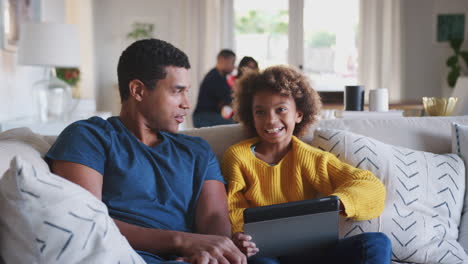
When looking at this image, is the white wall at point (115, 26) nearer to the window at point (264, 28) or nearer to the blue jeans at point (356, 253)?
the window at point (264, 28)

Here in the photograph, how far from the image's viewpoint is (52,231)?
959mm

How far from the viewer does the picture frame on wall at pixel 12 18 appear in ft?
11.4

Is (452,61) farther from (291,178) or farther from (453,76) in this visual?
(291,178)

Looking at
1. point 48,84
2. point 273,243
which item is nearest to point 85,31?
point 48,84

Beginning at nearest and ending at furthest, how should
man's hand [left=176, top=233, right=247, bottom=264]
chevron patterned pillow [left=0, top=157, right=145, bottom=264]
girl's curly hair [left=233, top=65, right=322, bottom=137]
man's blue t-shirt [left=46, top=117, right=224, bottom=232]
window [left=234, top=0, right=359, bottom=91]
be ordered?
chevron patterned pillow [left=0, top=157, right=145, bottom=264] → man's hand [left=176, top=233, right=247, bottom=264] → man's blue t-shirt [left=46, top=117, right=224, bottom=232] → girl's curly hair [left=233, top=65, right=322, bottom=137] → window [left=234, top=0, right=359, bottom=91]

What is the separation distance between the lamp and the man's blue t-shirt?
219 centimetres

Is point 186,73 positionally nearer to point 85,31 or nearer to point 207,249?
point 207,249

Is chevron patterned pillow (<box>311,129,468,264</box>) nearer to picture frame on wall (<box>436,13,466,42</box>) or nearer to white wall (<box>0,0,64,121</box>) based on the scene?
white wall (<box>0,0,64,121</box>)

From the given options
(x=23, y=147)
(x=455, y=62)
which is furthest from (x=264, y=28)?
(x=23, y=147)

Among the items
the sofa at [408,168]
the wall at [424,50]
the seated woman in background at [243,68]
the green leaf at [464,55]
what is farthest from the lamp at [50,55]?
the green leaf at [464,55]

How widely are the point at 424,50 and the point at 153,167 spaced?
595 cm

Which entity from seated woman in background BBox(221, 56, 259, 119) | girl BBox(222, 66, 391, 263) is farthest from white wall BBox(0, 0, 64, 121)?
girl BBox(222, 66, 391, 263)

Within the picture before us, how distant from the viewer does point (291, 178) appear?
172 cm

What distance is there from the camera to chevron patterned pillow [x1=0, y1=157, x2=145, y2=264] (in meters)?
0.96
